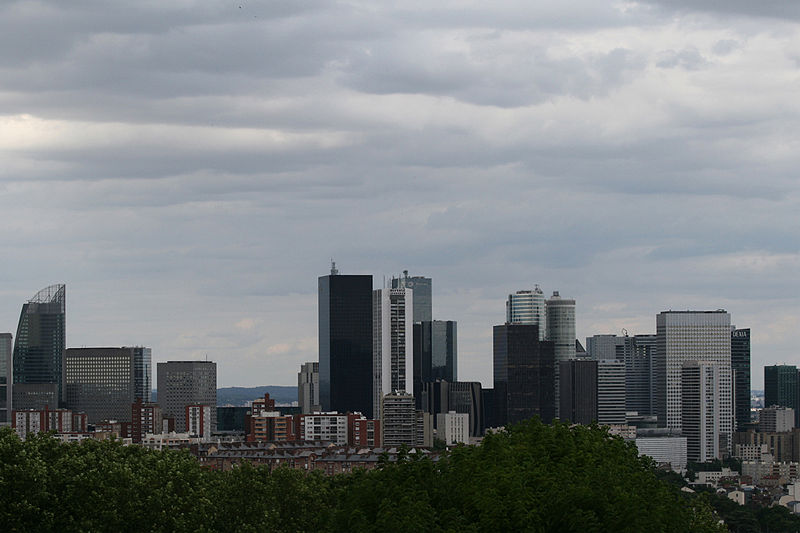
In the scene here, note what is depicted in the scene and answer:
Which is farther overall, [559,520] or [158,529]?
[158,529]

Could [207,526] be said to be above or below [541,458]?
below

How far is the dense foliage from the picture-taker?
52.5 meters

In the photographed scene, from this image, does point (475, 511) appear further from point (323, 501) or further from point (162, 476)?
point (323, 501)

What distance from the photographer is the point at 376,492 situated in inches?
2223

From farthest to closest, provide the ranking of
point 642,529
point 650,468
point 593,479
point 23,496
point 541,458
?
point 650,468 → point 23,496 → point 541,458 → point 593,479 → point 642,529

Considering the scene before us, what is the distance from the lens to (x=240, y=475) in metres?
89.1

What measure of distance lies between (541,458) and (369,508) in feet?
29.2

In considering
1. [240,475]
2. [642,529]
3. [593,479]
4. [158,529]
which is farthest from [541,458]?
[240,475]

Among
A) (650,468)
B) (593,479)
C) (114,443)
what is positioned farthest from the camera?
(114,443)

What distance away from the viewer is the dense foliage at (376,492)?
52.5 m

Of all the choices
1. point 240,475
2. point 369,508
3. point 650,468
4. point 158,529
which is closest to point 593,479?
point 369,508

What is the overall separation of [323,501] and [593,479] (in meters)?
39.8

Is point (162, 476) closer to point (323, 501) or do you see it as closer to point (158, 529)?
point (158, 529)

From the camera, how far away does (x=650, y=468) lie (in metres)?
76.7
